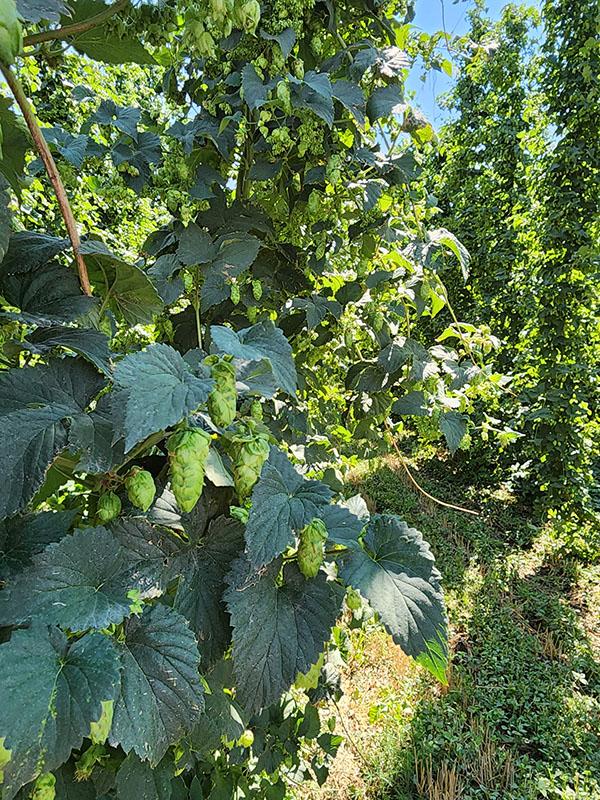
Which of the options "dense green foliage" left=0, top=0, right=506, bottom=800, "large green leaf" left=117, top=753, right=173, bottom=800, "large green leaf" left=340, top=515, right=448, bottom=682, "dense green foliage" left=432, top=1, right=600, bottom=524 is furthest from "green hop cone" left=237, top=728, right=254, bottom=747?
"dense green foliage" left=432, top=1, right=600, bottom=524

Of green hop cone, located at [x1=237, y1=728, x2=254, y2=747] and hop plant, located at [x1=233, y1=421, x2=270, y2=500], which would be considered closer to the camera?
hop plant, located at [x1=233, y1=421, x2=270, y2=500]

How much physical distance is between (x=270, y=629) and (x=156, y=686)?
0.36 ft

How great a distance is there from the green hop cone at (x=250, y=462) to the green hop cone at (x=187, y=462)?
0.05 m

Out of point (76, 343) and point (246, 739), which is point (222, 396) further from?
point (246, 739)

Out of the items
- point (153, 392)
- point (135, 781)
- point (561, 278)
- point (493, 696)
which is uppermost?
point (561, 278)

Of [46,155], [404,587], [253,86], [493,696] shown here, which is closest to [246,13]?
[253,86]

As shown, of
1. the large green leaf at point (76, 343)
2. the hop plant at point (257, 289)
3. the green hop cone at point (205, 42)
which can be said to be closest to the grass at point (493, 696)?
the hop plant at point (257, 289)

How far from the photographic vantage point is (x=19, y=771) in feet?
1.03

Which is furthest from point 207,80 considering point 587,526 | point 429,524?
point 587,526

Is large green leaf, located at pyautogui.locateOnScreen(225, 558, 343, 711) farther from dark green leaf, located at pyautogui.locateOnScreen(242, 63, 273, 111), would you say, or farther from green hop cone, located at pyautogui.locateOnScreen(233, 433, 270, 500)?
dark green leaf, located at pyautogui.locateOnScreen(242, 63, 273, 111)

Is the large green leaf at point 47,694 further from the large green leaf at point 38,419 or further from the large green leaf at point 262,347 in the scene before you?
the large green leaf at point 262,347

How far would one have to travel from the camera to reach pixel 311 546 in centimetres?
45

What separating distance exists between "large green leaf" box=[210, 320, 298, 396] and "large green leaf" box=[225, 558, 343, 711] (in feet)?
0.58

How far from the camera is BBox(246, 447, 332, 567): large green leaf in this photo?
16.8 inches
